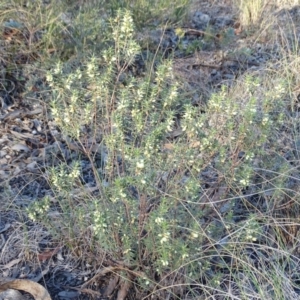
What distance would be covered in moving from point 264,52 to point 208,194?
251 centimetres

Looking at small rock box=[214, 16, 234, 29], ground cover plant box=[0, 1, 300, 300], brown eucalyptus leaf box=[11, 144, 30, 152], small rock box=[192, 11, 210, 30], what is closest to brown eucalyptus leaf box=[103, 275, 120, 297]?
ground cover plant box=[0, 1, 300, 300]

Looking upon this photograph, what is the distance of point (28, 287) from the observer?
112 inches

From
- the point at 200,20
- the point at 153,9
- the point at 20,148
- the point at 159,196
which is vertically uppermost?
the point at 159,196

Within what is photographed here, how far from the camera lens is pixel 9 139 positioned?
3.91 metres

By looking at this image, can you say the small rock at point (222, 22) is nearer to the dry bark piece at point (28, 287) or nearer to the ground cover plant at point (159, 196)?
the ground cover plant at point (159, 196)

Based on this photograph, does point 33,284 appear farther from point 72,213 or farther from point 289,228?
point 289,228

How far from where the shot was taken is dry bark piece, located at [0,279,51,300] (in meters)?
2.81

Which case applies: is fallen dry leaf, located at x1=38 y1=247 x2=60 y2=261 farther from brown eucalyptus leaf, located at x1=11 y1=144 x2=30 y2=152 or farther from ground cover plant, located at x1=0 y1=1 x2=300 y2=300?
brown eucalyptus leaf, located at x1=11 y1=144 x2=30 y2=152

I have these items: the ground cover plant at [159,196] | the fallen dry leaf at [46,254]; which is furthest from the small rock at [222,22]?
the fallen dry leaf at [46,254]

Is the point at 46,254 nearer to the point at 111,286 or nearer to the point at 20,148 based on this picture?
the point at 111,286

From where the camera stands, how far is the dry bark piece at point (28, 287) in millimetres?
2814

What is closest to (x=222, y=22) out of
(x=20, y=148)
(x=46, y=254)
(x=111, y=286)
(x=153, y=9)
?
(x=153, y=9)

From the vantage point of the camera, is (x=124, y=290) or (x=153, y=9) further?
(x=153, y=9)

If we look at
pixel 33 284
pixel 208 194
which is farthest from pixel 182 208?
pixel 33 284
